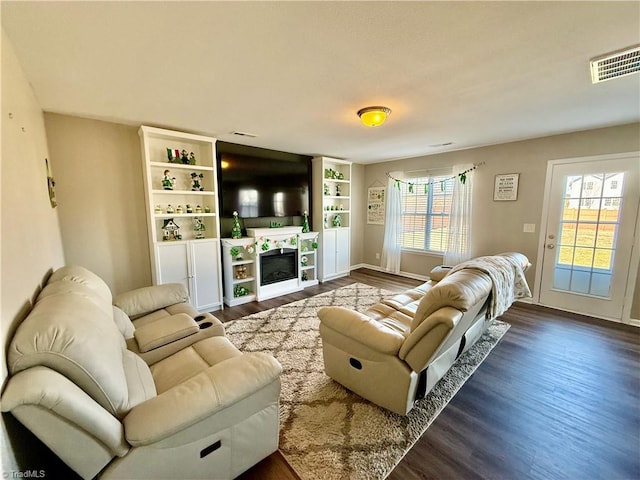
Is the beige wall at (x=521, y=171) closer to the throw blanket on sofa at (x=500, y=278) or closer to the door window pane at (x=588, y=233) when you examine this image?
the door window pane at (x=588, y=233)

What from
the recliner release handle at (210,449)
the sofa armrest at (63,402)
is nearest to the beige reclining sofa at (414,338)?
the recliner release handle at (210,449)

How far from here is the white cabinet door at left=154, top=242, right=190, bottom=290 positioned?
3150 mm

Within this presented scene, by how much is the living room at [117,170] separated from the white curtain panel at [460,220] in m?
0.12

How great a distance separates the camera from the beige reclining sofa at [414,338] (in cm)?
155

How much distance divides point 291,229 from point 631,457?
3.91m

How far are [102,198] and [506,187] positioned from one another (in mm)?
5382

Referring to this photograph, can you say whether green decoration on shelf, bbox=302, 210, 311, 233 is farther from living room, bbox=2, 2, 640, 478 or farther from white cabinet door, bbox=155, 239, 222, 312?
white cabinet door, bbox=155, 239, 222, 312

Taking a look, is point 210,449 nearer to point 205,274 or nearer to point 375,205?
point 205,274

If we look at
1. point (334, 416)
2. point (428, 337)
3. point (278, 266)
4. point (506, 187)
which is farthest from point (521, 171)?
point (334, 416)

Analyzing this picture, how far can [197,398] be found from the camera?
114 cm

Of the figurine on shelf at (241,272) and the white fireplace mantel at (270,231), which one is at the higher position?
the white fireplace mantel at (270,231)

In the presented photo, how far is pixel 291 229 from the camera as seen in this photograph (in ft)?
14.3

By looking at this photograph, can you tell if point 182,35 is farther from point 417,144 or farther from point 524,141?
point 524,141

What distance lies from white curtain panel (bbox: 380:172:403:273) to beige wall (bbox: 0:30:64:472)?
4.94 meters
